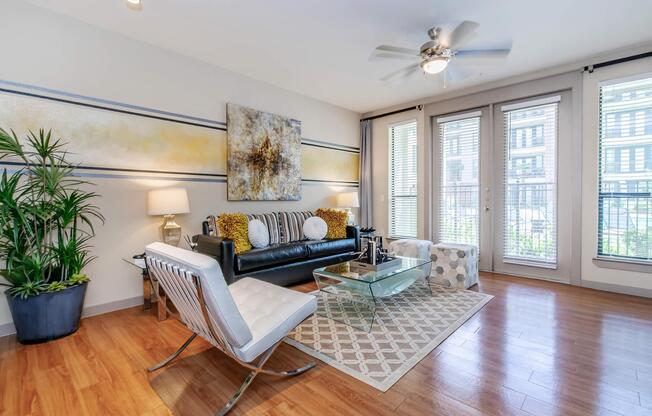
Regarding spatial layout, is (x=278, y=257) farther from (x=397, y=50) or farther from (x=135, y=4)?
(x=135, y=4)

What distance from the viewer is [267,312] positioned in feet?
6.27

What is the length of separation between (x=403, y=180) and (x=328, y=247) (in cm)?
230

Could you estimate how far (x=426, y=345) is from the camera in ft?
7.50

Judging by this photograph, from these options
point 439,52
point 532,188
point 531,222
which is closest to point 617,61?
point 532,188

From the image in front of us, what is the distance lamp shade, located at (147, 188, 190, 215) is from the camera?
10.3ft

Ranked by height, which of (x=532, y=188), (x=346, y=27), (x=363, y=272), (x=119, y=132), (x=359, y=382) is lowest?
(x=359, y=382)

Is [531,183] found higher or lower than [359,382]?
higher

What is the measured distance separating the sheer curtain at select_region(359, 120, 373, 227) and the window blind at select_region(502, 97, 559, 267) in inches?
93.2

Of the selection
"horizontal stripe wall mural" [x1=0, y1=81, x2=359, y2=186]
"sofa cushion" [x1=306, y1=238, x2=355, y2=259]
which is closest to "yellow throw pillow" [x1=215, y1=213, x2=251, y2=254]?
"horizontal stripe wall mural" [x1=0, y1=81, x2=359, y2=186]

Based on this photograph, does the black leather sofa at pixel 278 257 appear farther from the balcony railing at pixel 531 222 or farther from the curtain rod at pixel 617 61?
the curtain rod at pixel 617 61

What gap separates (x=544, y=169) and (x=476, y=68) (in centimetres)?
166

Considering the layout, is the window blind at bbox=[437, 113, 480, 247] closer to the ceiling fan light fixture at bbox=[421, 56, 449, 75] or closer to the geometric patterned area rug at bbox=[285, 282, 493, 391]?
the geometric patterned area rug at bbox=[285, 282, 493, 391]

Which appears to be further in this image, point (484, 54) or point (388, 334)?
point (484, 54)

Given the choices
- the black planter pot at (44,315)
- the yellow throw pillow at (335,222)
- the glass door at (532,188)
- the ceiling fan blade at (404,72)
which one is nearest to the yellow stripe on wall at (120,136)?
the black planter pot at (44,315)
